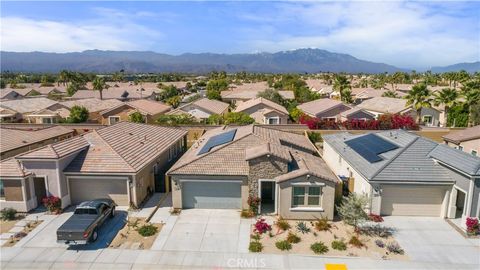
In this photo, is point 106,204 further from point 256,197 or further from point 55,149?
point 256,197

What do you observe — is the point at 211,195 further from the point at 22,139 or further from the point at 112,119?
the point at 112,119

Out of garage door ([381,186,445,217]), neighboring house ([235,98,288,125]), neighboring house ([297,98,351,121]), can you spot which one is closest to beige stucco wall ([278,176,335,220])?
garage door ([381,186,445,217])

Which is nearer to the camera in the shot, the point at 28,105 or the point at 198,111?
the point at 198,111

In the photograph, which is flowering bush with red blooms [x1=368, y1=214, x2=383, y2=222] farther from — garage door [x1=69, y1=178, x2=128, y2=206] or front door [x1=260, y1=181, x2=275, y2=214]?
garage door [x1=69, y1=178, x2=128, y2=206]

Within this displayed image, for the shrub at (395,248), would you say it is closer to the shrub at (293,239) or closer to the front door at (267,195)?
the shrub at (293,239)

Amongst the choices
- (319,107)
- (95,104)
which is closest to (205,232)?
(319,107)

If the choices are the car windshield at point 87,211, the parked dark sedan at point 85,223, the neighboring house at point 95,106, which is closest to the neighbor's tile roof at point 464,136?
the parked dark sedan at point 85,223
